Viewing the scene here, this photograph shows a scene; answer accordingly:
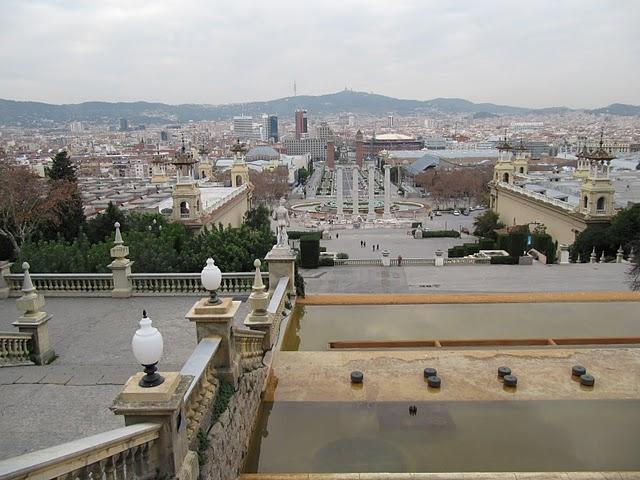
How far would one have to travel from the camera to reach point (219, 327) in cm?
765

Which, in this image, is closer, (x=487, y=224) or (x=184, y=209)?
(x=184, y=209)

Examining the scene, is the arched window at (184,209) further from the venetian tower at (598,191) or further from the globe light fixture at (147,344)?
the globe light fixture at (147,344)

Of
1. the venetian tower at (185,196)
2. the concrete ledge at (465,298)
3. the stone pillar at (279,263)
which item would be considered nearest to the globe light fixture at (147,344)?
the stone pillar at (279,263)

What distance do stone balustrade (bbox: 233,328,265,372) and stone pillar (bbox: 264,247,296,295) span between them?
13.6ft

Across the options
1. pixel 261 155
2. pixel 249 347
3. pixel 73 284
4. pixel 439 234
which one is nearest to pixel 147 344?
→ pixel 249 347

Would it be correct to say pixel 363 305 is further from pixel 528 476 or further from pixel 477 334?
pixel 528 476

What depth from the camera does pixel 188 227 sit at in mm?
38656

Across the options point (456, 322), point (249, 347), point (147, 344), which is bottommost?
point (456, 322)

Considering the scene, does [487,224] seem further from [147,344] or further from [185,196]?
[147,344]

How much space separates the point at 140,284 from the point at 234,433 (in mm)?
8006

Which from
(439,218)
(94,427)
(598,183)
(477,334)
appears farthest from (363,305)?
(439,218)

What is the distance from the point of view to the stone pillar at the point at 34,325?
34.4 feet

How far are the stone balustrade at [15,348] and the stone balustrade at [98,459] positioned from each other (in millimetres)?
6186

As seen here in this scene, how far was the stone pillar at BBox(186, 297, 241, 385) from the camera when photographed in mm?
7602
